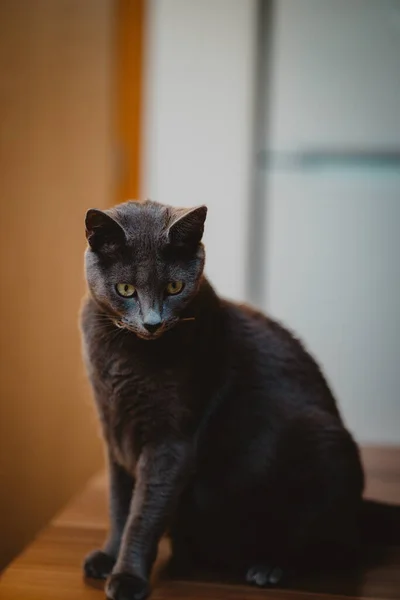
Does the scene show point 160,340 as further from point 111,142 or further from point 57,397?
point 111,142

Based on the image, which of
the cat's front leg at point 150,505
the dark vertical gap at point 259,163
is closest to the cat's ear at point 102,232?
the cat's front leg at point 150,505

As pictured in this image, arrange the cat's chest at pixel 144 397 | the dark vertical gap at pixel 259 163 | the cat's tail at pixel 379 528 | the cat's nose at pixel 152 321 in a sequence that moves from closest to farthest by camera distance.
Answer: the cat's nose at pixel 152 321
the cat's chest at pixel 144 397
the cat's tail at pixel 379 528
the dark vertical gap at pixel 259 163

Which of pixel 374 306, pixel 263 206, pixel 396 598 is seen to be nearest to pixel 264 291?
pixel 263 206

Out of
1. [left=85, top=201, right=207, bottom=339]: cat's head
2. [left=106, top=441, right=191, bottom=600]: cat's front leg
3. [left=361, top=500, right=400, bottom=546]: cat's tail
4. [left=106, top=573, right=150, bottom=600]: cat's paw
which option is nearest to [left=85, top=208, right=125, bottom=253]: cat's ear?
[left=85, top=201, right=207, bottom=339]: cat's head

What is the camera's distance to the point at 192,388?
0.98m

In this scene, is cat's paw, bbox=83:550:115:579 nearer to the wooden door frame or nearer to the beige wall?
the beige wall

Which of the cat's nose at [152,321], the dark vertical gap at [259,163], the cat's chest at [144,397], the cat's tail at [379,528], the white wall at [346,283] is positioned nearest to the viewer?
the cat's nose at [152,321]

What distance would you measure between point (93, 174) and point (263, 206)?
0.41m

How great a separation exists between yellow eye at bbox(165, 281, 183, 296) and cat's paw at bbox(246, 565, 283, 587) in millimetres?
373

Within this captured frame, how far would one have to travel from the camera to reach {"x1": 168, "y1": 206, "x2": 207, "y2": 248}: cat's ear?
2.90ft

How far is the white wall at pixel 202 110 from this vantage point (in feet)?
6.27

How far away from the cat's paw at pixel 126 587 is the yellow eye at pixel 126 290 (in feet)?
1.09

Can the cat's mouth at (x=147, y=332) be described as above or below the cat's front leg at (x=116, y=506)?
above

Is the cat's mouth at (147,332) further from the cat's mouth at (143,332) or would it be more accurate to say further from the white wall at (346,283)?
the white wall at (346,283)
